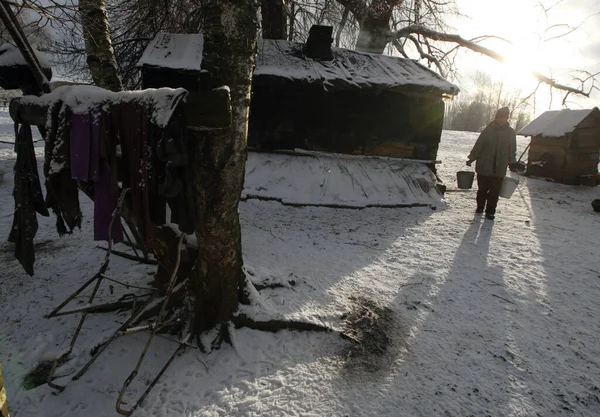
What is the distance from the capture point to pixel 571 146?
Answer: 9258 millimetres

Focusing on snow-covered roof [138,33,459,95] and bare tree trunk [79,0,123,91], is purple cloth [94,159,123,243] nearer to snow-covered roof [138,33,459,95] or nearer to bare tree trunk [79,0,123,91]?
bare tree trunk [79,0,123,91]

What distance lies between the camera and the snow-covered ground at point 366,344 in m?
2.19

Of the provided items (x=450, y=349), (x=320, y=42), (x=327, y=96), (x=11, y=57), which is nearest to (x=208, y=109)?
(x=11, y=57)

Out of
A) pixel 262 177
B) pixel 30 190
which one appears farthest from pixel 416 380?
pixel 262 177

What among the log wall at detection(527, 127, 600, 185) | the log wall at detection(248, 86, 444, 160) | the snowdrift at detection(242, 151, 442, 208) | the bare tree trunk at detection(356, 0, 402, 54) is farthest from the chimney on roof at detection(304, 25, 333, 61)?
the log wall at detection(527, 127, 600, 185)

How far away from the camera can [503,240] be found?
5.07m

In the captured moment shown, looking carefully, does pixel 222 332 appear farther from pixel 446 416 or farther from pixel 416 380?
pixel 446 416

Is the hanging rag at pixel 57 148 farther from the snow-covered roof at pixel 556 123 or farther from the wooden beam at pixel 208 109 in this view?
the snow-covered roof at pixel 556 123

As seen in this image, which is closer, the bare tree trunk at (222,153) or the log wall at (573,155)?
the bare tree trunk at (222,153)

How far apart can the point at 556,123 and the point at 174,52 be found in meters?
10.9

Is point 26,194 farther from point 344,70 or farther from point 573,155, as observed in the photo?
point 573,155

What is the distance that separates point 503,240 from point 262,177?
432 centimetres

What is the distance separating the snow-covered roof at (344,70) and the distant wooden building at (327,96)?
20mm

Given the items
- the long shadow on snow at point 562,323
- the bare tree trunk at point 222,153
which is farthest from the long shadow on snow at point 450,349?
the bare tree trunk at point 222,153
